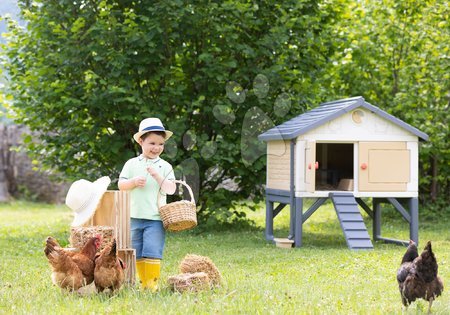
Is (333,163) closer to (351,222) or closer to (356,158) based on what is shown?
(356,158)

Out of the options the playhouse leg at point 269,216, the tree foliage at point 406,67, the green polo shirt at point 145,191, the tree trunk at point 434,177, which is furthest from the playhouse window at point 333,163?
the green polo shirt at point 145,191

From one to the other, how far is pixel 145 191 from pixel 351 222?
465cm

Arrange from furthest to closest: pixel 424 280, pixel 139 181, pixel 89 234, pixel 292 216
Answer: pixel 292 216
pixel 139 181
pixel 89 234
pixel 424 280

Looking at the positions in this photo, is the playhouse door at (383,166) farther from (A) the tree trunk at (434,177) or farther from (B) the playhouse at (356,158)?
(A) the tree trunk at (434,177)

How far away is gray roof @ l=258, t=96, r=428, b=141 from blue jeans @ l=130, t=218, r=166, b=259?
14.0ft

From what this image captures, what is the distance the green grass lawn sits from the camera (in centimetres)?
580

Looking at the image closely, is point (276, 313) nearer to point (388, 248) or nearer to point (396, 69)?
point (388, 248)

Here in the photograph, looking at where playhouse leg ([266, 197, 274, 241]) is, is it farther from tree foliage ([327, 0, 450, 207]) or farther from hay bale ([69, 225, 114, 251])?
hay bale ([69, 225, 114, 251])

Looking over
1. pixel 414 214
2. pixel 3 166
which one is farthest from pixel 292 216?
pixel 3 166

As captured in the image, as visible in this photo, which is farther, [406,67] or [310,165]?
[406,67]

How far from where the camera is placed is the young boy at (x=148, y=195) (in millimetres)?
6891

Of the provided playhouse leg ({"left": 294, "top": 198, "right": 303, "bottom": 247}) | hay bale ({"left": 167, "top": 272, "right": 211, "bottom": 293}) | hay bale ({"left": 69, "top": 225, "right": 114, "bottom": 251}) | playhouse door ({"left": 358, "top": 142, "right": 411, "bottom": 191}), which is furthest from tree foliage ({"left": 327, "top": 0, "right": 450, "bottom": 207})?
hay bale ({"left": 69, "top": 225, "right": 114, "bottom": 251})

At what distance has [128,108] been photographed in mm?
12672

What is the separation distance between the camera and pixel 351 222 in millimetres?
10891
